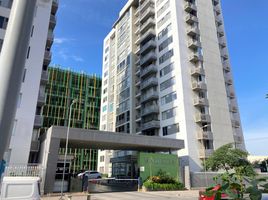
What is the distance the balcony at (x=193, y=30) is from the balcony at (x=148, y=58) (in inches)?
370

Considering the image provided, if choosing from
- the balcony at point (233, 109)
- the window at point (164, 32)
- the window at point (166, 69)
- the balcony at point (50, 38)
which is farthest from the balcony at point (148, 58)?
the balcony at point (50, 38)

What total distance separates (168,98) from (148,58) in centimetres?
1259

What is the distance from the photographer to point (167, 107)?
160ft

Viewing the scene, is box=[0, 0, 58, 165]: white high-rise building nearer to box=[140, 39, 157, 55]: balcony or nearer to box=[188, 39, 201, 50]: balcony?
box=[140, 39, 157, 55]: balcony

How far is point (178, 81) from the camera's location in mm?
47062

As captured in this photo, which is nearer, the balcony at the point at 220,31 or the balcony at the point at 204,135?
the balcony at the point at 204,135

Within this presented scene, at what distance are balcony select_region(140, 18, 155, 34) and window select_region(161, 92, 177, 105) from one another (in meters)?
20.4

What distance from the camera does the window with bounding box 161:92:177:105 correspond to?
47.7 metres

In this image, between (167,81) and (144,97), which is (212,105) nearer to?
(167,81)

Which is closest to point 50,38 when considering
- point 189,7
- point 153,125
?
point 153,125

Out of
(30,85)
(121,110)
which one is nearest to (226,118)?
(121,110)

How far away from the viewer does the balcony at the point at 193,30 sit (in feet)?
169

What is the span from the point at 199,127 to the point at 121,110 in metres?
26.8

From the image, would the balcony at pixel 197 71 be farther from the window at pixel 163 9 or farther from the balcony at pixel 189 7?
the window at pixel 163 9
